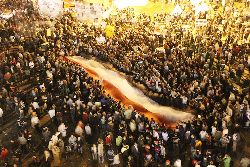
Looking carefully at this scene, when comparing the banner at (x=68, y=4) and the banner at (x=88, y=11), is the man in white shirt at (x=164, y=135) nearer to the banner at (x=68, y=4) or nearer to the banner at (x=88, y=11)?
the banner at (x=88, y=11)

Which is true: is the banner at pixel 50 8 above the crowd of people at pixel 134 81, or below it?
above

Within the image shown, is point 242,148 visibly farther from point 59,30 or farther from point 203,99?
point 59,30

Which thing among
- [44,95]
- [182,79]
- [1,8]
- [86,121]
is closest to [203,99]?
[182,79]

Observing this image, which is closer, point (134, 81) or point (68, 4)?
point (134, 81)

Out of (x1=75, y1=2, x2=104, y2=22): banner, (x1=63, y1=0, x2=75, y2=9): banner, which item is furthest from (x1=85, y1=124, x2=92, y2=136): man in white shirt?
(x1=63, y1=0, x2=75, y2=9): banner

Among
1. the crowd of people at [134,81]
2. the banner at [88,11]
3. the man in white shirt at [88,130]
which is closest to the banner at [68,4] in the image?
A: the crowd of people at [134,81]

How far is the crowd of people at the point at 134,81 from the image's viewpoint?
18656mm

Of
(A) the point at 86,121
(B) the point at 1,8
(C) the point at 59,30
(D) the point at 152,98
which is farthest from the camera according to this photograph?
(B) the point at 1,8

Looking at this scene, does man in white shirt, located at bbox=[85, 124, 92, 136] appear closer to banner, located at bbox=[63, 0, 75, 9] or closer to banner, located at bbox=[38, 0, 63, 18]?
banner, located at bbox=[38, 0, 63, 18]

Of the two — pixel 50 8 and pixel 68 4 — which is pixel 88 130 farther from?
pixel 68 4

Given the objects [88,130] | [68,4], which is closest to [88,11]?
[68,4]

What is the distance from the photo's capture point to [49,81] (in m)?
25.1

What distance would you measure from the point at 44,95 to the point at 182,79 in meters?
7.87

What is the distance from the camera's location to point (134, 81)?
25.6 meters
